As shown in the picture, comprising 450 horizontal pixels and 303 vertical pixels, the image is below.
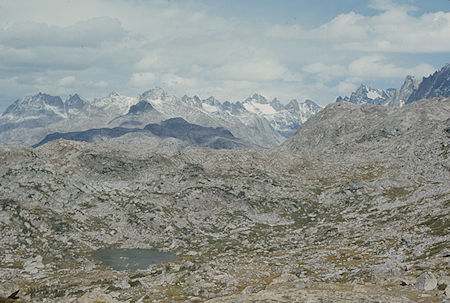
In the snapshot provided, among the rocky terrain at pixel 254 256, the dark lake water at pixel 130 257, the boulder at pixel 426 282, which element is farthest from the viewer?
the dark lake water at pixel 130 257

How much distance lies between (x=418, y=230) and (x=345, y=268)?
124 ft

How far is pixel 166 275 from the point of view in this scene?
400 ft

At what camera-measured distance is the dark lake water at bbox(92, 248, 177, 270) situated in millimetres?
155375

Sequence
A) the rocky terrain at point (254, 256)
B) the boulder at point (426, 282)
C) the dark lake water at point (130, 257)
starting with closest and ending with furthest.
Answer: the boulder at point (426, 282), the rocky terrain at point (254, 256), the dark lake water at point (130, 257)

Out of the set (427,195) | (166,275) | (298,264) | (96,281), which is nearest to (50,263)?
(96,281)

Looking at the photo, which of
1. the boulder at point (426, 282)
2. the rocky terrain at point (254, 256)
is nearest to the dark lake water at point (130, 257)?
the rocky terrain at point (254, 256)

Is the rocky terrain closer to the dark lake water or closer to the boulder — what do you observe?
the boulder

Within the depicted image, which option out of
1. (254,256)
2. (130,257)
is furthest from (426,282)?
(130,257)

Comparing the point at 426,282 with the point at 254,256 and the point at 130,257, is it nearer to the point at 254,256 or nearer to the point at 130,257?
the point at 254,256

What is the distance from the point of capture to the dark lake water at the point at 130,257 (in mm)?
155375

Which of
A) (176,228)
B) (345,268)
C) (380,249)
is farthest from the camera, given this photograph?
(176,228)

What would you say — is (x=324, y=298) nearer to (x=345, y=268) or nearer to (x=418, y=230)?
(x=345, y=268)

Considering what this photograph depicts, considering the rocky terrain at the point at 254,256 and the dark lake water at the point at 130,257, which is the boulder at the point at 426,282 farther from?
the dark lake water at the point at 130,257

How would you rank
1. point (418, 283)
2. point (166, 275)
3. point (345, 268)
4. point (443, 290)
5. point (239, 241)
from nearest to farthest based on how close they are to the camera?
point (443, 290) → point (418, 283) → point (345, 268) → point (166, 275) → point (239, 241)
